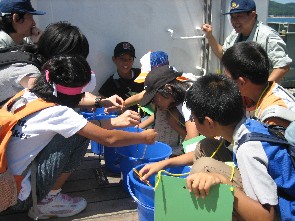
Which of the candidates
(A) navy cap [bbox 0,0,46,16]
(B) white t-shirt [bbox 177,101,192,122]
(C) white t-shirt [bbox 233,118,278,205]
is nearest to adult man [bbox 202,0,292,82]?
(B) white t-shirt [bbox 177,101,192,122]

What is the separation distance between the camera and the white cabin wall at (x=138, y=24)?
13.2ft

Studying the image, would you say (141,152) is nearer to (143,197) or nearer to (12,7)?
(143,197)

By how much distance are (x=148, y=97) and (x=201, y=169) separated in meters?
1.15

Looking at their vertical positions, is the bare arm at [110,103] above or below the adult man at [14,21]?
below

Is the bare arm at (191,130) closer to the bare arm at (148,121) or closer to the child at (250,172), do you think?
the bare arm at (148,121)

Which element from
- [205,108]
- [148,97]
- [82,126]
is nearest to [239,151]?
[205,108]

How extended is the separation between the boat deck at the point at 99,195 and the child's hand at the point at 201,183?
82 cm

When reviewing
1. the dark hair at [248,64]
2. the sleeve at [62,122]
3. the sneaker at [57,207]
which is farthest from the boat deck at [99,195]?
the dark hair at [248,64]

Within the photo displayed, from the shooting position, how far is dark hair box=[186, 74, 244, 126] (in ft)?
5.68

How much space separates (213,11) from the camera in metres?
4.50

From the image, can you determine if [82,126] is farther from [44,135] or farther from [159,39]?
[159,39]

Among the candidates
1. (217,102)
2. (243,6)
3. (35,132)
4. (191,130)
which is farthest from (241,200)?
(243,6)

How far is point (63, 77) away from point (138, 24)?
92.2 inches

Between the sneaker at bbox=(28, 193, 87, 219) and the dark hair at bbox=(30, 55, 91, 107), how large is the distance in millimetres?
596
